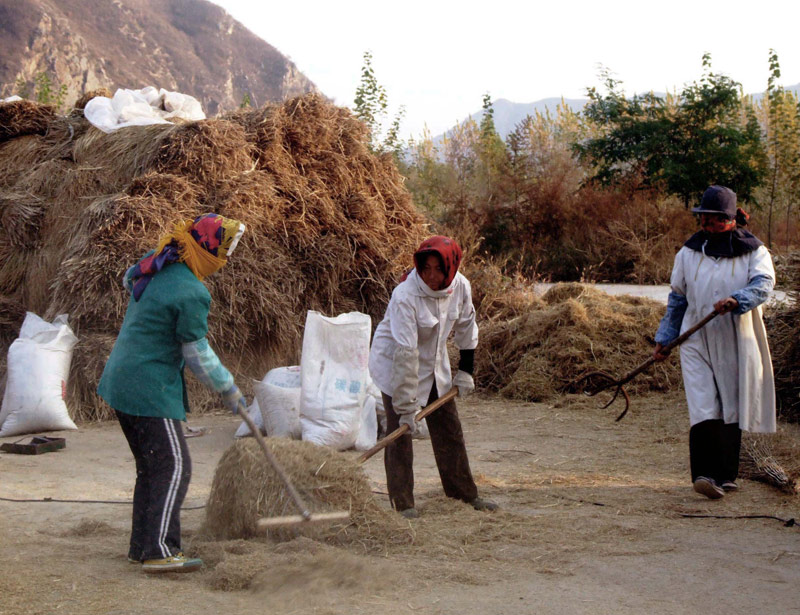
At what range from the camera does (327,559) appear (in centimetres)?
363

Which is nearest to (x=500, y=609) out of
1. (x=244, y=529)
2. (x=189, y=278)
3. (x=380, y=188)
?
(x=244, y=529)

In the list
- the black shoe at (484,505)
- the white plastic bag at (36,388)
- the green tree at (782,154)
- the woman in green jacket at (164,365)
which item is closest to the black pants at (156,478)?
the woman in green jacket at (164,365)

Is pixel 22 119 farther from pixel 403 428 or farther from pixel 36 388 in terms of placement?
pixel 403 428

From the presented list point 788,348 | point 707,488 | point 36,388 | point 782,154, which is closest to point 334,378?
point 36,388

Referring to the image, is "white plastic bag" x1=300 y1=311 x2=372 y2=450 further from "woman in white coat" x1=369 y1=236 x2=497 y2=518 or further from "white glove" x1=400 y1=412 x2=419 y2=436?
"white glove" x1=400 y1=412 x2=419 y2=436

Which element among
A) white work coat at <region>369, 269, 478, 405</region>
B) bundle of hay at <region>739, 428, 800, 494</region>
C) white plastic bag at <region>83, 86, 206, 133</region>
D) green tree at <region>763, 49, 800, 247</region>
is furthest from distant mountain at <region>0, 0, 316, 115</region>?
white work coat at <region>369, 269, 478, 405</region>

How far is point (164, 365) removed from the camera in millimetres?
3840

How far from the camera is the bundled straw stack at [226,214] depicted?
25.4ft

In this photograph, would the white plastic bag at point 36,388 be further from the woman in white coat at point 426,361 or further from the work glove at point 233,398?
the work glove at point 233,398

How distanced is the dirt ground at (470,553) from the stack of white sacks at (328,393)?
0.46m

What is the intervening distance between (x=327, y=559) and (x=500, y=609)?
79 cm

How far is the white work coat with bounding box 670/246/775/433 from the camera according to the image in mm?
5070

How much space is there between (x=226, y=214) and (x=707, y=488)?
507cm

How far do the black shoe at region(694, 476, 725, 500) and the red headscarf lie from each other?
1978mm
